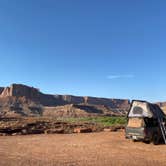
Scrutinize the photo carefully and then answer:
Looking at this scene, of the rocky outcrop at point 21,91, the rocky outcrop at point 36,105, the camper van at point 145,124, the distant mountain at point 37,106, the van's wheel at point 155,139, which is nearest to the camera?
the camper van at point 145,124

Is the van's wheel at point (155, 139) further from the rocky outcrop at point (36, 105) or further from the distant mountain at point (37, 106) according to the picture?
the rocky outcrop at point (36, 105)

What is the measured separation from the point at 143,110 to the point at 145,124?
3.57ft

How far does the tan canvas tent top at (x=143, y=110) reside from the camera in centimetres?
1830

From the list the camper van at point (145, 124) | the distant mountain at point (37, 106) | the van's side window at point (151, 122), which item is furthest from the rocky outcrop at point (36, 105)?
the van's side window at point (151, 122)

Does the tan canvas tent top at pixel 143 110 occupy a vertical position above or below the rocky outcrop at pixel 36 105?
below

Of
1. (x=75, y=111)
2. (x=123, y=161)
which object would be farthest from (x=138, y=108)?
(x=75, y=111)

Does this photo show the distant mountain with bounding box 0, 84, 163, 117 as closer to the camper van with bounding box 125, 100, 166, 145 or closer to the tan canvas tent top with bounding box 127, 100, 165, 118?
the tan canvas tent top with bounding box 127, 100, 165, 118

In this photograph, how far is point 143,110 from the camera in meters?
18.5

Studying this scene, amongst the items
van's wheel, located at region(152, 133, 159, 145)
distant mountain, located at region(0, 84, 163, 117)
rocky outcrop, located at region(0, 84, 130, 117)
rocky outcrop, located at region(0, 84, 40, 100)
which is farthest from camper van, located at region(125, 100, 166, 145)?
rocky outcrop, located at region(0, 84, 40, 100)

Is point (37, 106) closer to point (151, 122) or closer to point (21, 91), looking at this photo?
point (21, 91)

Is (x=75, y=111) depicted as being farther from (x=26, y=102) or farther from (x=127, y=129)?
(x=127, y=129)

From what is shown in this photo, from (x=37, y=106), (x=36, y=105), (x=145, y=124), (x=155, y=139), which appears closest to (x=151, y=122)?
(x=145, y=124)

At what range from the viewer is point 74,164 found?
1130cm

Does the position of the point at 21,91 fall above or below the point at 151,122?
above
